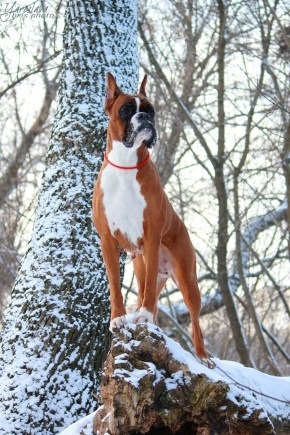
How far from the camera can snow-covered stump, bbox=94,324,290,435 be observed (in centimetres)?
336

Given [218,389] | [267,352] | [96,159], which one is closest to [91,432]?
[218,389]

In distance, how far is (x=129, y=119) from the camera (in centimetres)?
369

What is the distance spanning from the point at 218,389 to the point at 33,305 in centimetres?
207

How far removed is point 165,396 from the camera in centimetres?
341

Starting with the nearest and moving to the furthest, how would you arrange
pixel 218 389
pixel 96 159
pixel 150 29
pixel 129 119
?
pixel 218 389, pixel 129 119, pixel 96 159, pixel 150 29

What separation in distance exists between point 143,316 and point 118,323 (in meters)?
0.15

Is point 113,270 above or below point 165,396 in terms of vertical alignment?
above

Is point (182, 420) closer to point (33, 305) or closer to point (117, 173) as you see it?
point (117, 173)

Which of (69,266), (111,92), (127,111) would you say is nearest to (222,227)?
(69,266)

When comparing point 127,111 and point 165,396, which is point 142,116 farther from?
point 165,396

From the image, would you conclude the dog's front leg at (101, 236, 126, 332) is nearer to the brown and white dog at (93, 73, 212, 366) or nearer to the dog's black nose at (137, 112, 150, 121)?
the brown and white dog at (93, 73, 212, 366)

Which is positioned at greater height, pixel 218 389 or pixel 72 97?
pixel 72 97

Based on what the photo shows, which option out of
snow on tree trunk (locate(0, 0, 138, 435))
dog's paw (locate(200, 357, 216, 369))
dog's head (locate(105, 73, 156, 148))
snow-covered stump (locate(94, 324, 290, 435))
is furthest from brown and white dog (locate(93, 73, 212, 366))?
snow on tree trunk (locate(0, 0, 138, 435))

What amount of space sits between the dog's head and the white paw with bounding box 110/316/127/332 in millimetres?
946
